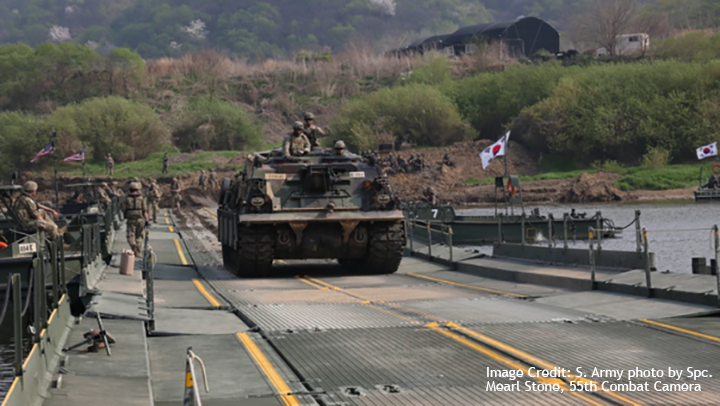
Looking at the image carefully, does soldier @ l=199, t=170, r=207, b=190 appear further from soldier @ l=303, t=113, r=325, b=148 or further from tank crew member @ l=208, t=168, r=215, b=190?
soldier @ l=303, t=113, r=325, b=148

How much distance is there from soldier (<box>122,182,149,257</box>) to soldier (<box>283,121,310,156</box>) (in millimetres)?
3550

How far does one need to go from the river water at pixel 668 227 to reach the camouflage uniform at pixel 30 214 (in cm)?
1135

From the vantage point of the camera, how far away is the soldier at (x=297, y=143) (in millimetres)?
22031

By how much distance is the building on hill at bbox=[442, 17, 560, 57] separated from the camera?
114188mm

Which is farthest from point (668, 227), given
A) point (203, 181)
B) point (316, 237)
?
point (203, 181)

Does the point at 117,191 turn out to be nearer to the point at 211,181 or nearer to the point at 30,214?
the point at 211,181

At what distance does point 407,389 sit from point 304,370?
1.31 metres

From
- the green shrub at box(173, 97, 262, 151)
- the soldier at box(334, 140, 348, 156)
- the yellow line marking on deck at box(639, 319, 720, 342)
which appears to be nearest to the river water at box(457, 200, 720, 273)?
the yellow line marking on deck at box(639, 319, 720, 342)

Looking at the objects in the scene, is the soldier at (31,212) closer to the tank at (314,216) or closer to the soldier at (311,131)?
the tank at (314,216)

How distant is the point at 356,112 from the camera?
81.1m

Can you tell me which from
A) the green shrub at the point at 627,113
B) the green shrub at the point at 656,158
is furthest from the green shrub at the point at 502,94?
the green shrub at the point at 656,158

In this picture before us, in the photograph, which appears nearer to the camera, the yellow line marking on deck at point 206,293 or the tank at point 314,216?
the yellow line marking on deck at point 206,293

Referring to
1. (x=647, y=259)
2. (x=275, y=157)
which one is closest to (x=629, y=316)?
(x=647, y=259)

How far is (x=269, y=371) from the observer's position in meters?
9.85
